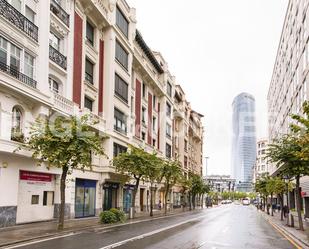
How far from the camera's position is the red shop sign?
25.9 meters

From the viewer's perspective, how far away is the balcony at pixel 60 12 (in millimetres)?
29292

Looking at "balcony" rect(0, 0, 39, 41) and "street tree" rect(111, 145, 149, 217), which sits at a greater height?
"balcony" rect(0, 0, 39, 41)

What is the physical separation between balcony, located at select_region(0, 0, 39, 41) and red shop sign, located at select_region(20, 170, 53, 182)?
26.2 ft

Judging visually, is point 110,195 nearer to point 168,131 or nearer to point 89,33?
point 89,33

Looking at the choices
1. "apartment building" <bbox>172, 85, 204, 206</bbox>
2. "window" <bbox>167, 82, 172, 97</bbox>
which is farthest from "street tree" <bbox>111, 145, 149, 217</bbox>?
"window" <bbox>167, 82, 172, 97</bbox>

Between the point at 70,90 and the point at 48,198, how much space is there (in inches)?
302

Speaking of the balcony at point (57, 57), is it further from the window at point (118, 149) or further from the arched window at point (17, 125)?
the window at point (118, 149)

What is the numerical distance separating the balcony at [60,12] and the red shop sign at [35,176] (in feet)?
35.3

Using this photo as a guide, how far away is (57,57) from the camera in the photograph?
97.1 feet

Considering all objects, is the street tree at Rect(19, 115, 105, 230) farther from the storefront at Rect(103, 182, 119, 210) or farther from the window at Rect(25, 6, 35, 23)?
the storefront at Rect(103, 182, 119, 210)

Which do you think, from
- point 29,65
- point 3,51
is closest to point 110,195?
point 29,65

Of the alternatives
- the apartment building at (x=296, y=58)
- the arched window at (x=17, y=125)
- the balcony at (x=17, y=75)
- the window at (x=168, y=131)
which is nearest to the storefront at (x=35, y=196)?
the arched window at (x=17, y=125)

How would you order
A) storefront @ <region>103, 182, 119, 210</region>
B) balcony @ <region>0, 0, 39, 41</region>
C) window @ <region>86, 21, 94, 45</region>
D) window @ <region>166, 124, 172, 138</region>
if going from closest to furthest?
balcony @ <region>0, 0, 39, 41</region> < window @ <region>86, 21, 94, 45</region> < storefront @ <region>103, 182, 119, 210</region> < window @ <region>166, 124, 172, 138</region>

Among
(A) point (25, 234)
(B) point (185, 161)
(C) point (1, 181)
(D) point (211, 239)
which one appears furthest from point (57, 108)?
(B) point (185, 161)
